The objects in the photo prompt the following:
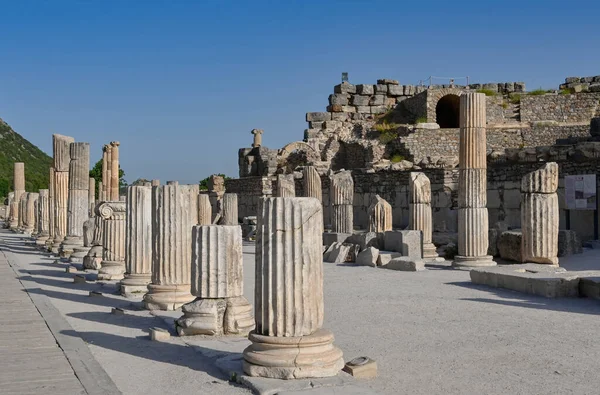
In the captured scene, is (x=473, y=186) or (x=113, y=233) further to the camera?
(x=473, y=186)

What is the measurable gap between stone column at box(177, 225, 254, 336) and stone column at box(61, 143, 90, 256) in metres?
13.0

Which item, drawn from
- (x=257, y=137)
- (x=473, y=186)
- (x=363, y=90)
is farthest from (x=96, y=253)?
(x=363, y=90)

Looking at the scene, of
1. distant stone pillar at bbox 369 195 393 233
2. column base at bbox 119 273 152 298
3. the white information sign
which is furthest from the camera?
distant stone pillar at bbox 369 195 393 233

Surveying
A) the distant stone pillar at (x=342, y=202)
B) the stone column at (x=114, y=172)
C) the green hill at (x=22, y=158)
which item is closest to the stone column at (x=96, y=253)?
the distant stone pillar at (x=342, y=202)

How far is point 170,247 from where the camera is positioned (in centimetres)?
980

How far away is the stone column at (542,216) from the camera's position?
1404 centimetres

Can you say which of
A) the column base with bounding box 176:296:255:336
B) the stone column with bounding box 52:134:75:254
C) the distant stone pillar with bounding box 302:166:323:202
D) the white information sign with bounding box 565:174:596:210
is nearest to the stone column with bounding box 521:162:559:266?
the white information sign with bounding box 565:174:596:210

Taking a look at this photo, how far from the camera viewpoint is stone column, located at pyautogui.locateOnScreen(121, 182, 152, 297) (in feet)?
37.2

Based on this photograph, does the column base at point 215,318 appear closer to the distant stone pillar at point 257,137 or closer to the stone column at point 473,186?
the stone column at point 473,186

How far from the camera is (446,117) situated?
126ft

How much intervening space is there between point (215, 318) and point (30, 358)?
2013mm

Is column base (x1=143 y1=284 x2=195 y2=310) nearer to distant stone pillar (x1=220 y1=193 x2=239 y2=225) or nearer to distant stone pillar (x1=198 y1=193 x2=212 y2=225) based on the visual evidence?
distant stone pillar (x1=198 y1=193 x2=212 y2=225)

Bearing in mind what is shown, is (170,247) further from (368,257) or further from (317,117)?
(317,117)

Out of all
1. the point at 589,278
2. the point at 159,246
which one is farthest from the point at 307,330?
the point at 589,278
